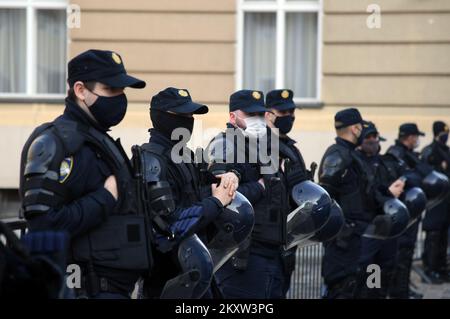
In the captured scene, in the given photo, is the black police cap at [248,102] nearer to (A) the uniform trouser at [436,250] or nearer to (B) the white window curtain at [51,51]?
(A) the uniform trouser at [436,250]

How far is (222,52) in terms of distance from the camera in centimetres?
1471

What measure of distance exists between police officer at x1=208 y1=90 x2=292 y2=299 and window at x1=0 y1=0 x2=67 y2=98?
7913 millimetres

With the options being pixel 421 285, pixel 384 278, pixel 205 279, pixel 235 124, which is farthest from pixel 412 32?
pixel 205 279

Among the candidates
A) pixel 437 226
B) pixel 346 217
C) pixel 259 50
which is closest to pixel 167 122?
pixel 346 217

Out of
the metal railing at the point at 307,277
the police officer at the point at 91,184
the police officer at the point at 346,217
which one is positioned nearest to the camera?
the police officer at the point at 91,184

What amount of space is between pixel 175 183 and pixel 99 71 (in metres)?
1.16

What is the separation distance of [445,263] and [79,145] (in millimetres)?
9293

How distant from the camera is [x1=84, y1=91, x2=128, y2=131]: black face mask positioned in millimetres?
5258

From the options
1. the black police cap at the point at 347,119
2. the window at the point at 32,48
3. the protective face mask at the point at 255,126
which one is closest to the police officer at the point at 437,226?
the black police cap at the point at 347,119

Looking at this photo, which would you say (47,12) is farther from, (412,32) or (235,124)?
(235,124)

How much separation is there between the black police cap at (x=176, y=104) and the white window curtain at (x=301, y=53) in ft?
29.2

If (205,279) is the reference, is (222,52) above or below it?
above

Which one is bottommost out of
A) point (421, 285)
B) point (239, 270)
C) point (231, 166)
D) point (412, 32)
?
point (421, 285)

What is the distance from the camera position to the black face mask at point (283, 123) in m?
8.37
